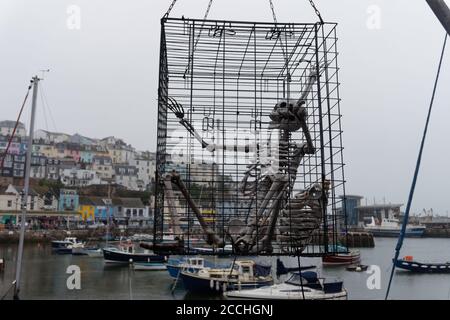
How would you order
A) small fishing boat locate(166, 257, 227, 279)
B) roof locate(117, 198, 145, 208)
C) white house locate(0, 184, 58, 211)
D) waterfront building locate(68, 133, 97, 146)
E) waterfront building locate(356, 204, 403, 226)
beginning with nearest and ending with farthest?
small fishing boat locate(166, 257, 227, 279) → white house locate(0, 184, 58, 211) → roof locate(117, 198, 145, 208) → waterfront building locate(356, 204, 403, 226) → waterfront building locate(68, 133, 97, 146)

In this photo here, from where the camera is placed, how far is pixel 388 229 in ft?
170

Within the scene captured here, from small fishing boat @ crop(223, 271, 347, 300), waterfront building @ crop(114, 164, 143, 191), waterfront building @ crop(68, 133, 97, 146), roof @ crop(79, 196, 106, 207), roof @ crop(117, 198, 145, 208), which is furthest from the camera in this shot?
waterfront building @ crop(68, 133, 97, 146)

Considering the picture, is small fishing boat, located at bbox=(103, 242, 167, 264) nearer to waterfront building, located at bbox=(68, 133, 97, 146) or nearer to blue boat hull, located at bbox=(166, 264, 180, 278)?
blue boat hull, located at bbox=(166, 264, 180, 278)

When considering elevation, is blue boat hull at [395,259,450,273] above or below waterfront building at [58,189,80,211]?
below

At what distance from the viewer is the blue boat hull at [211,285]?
52.1 feet

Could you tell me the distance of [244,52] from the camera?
4.47m

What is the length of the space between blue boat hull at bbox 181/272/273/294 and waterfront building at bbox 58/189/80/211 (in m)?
31.0

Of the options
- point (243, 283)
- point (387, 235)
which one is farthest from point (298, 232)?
point (387, 235)

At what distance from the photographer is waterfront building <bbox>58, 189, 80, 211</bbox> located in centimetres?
4497

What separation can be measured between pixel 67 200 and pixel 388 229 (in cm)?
3613

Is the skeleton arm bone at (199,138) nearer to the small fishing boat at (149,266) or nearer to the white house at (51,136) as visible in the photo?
the small fishing boat at (149,266)

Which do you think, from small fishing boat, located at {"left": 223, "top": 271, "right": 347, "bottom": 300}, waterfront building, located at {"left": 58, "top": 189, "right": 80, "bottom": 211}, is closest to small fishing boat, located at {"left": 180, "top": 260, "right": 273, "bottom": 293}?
small fishing boat, located at {"left": 223, "top": 271, "right": 347, "bottom": 300}

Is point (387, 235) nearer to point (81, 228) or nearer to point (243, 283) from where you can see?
point (81, 228)
